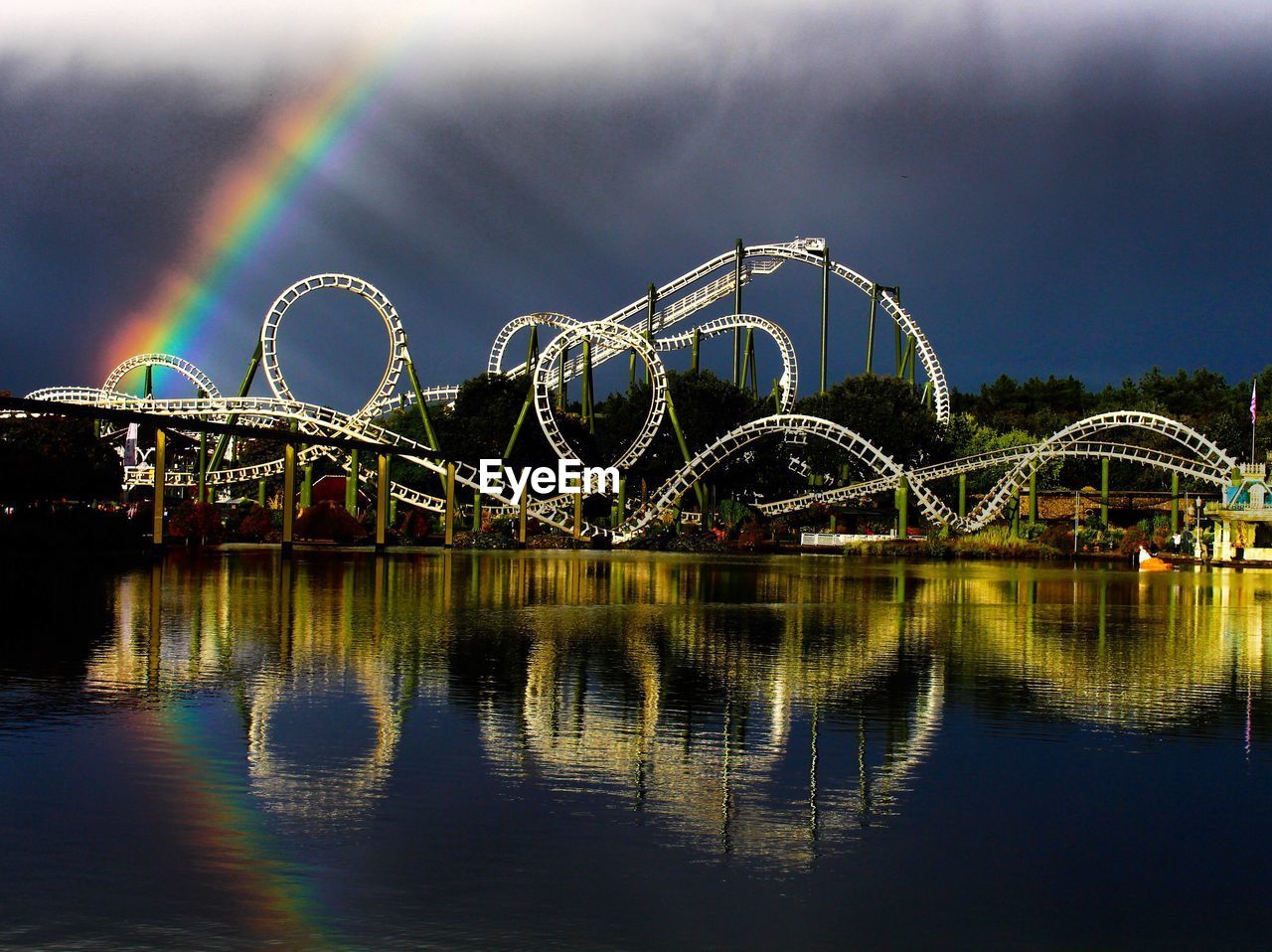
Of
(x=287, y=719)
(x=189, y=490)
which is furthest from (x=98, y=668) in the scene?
(x=189, y=490)

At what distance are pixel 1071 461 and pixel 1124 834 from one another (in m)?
93.7

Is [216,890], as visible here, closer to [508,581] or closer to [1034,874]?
[1034,874]

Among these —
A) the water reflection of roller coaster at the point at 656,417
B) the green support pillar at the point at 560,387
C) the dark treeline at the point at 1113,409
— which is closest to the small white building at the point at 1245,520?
the water reflection of roller coaster at the point at 656,417

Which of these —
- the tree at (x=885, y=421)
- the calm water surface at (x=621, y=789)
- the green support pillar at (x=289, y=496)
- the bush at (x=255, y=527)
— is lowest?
the calm water surface at (x=621, y=789)

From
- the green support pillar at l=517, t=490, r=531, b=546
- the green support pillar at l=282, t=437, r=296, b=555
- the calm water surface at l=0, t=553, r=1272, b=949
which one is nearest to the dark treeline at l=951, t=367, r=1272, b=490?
the green support pillar at l=517, t=490, r=531, b=546

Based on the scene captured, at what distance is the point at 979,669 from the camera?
15.3m

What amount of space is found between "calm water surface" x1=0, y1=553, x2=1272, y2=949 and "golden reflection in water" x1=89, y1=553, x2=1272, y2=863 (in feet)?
0.20

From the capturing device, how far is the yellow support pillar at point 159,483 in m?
38.8

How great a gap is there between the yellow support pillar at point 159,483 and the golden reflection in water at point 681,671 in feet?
31.8

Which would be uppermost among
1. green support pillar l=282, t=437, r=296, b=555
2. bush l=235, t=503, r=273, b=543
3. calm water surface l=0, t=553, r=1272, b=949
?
green support pillar l=282, t=437, r=296, b=555

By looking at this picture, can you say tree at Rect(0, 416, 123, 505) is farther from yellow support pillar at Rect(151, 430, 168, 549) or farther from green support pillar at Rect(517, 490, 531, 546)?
green support pillar at Rect(517, 490, 531, 546)

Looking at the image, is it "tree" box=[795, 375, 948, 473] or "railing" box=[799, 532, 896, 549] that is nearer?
"railing" box=[799, 532, 896, 549]

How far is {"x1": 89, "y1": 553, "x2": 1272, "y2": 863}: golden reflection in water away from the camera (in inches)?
345

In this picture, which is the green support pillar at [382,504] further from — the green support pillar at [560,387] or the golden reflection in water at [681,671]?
the green support pillar at [560,387]
